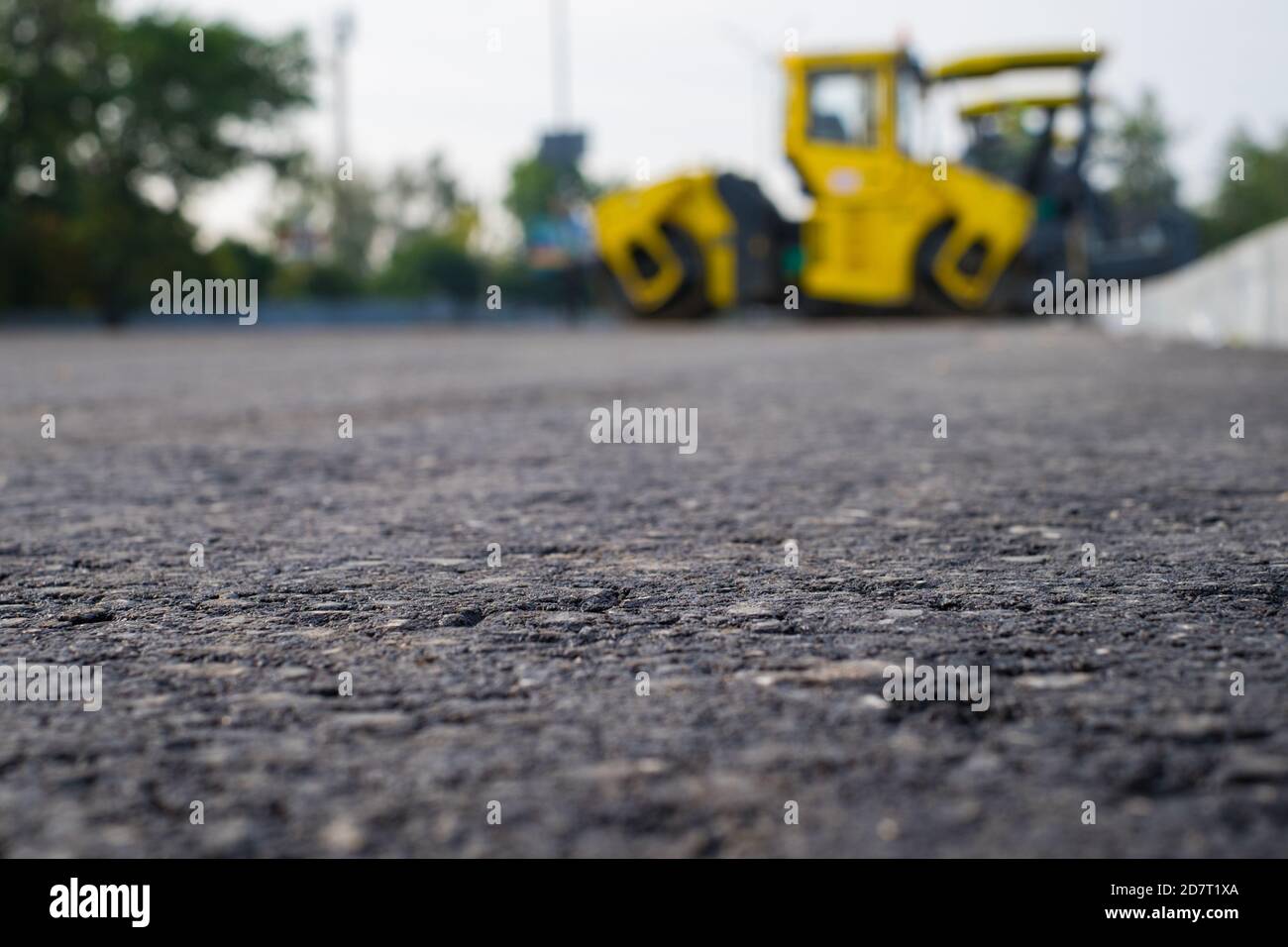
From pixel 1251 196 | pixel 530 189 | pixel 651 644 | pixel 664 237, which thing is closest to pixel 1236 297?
pixel 664 237

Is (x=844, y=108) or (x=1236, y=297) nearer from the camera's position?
(x=1236, y=297)

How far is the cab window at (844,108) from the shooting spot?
18156 mm

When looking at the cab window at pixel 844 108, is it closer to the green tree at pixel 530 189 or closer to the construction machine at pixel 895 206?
the construction machine at pixel 895 206

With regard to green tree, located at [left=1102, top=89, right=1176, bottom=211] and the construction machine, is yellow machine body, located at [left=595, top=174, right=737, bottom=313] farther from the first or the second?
green tree, located at [left=1102, top=89, right=1176, bottom=211]

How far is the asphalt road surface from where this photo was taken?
1.29 meters

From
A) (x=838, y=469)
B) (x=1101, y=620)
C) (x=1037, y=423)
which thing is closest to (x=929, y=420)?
(x=1037, y=423)

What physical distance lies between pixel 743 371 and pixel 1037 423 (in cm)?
430

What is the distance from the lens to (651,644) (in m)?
1.96

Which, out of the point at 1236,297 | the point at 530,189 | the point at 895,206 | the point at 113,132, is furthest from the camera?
the point at 530,189

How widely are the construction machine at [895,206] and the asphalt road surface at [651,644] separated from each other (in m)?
13.8

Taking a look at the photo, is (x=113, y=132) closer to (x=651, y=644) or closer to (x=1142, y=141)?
(x=651, y=644)

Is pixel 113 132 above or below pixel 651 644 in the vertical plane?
above

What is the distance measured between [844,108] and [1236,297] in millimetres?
7446

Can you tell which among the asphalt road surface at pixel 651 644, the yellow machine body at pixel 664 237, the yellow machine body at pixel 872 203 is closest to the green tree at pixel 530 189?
the yellow machine body at pixel 664 237
